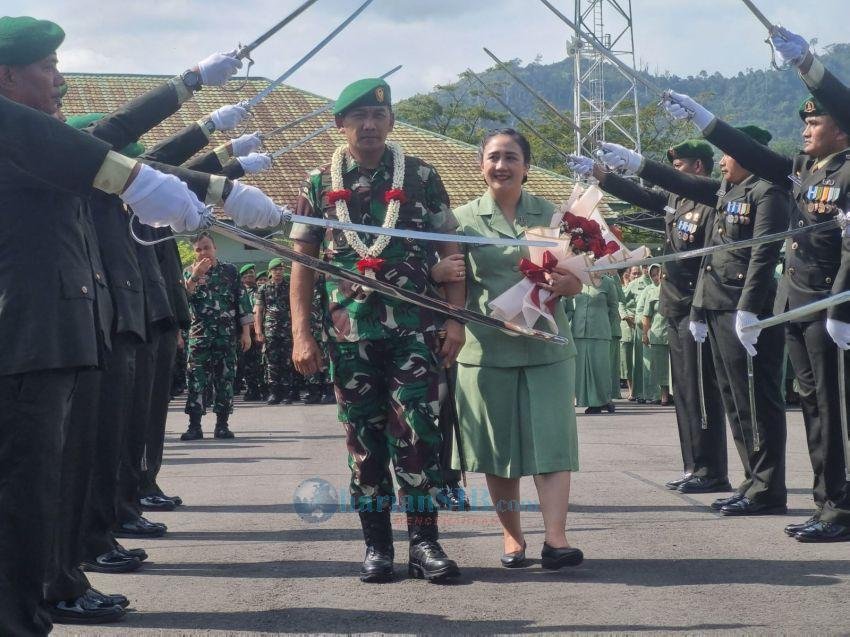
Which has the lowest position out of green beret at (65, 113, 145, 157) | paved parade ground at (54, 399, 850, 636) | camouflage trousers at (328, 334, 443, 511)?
paved parade ground at (54, 399, 850, 636)

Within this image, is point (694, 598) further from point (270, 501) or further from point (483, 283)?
point (270, 501)

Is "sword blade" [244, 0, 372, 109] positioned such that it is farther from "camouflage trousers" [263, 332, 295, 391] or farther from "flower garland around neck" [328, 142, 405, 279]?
"camouflage trousers" [263, 332, 295, 391]

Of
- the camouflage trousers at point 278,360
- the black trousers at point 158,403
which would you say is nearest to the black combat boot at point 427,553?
the black trousers at point 158,403

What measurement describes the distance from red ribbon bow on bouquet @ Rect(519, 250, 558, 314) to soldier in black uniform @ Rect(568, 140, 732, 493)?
2515 millimetres

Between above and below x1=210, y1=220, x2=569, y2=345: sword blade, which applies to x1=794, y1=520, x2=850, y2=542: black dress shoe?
below

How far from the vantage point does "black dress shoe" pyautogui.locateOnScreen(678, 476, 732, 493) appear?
28.3 ft

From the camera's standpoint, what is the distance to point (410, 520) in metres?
5.80

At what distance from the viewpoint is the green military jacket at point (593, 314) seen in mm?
17047

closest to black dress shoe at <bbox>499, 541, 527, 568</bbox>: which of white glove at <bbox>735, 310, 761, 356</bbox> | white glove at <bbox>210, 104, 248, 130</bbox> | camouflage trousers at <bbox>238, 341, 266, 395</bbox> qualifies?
white glove at <bbox>735, 310, 761, 356</bbox>

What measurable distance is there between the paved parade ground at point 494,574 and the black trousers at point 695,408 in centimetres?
40

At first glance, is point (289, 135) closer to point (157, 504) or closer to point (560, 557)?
point (157, 504)

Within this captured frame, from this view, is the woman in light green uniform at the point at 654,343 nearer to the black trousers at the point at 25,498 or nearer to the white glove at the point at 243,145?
the white glove at the point at 243,145

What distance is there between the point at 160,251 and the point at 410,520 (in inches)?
112

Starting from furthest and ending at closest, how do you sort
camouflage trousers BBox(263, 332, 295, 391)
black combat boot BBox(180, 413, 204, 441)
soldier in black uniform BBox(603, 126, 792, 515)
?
camouflage trousers BBox(263, 332, 295, 391) < black combat boot BBox(180, 413, 204, 441) < soldier in black uniform BBox(603, 126, 792, 515)
